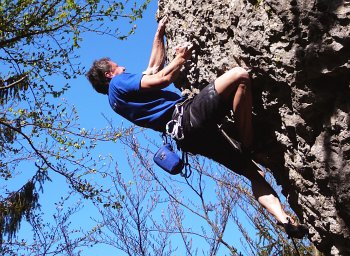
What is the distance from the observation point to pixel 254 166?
3.92m

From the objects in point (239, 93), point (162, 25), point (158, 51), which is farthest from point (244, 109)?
point (162, 25)

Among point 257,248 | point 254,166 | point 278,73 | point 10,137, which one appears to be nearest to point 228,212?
point 257,248

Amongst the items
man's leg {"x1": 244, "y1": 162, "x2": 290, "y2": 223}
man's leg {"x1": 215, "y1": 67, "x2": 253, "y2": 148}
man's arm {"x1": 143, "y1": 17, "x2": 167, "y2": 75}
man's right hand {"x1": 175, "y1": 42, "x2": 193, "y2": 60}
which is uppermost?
man's arm {"x1": 143, "y1": 17, "x2": 167, "y2": 75}

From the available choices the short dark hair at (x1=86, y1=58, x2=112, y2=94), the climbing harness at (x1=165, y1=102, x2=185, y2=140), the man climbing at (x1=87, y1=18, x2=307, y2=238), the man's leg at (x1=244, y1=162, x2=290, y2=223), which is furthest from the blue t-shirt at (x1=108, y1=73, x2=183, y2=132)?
the man's leg at (x1=244, y1=162, x2=290, y2=223)

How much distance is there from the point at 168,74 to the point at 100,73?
85 cm

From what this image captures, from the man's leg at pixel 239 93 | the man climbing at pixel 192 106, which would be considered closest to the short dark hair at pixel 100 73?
the man climbing at pixel 192 106

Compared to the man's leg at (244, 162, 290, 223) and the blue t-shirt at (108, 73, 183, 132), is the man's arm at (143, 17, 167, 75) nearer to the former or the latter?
→ the blue t-shirt at (108, 73, 183, 132)

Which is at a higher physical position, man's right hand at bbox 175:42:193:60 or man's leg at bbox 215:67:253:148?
man's right hand at bbox 175:42:193:60

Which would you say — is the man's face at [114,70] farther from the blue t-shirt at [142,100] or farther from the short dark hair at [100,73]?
the blue t-shirt at [142,100]

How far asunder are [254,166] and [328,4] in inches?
60.7

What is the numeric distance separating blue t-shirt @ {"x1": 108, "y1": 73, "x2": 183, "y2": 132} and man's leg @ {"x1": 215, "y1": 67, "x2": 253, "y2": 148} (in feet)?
1.92

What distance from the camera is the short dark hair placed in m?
4.31

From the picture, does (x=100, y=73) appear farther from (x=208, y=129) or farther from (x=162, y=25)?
(x=208, y=129)

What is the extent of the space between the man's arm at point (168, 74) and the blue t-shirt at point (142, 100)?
0.27ft
